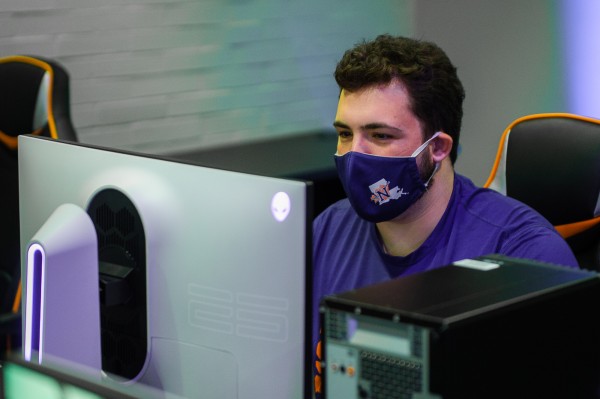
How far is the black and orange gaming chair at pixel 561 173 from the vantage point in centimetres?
201

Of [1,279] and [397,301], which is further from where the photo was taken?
[1,279]

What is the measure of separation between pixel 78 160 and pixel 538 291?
0.70 metres

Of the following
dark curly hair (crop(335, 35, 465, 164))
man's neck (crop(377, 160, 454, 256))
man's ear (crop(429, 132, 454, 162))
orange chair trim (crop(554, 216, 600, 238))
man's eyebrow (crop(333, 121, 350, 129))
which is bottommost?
orange chair trim (crop(554, 216, 600, 238))

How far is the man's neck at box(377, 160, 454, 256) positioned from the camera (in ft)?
6.03

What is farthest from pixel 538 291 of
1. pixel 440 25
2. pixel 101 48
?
pixel 440 25

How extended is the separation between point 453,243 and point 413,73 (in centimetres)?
32

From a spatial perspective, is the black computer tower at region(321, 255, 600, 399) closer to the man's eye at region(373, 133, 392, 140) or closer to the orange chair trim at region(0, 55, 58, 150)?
the man's eye at region(373, 133, 392, 140)

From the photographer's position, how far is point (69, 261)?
134cm

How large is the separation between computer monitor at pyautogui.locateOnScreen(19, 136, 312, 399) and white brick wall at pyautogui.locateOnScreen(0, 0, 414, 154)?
2.07 m

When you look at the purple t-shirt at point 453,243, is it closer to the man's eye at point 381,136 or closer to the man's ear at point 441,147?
the man's ear at point 441,147

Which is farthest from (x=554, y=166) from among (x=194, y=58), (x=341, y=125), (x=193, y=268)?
(x=194, y=58)

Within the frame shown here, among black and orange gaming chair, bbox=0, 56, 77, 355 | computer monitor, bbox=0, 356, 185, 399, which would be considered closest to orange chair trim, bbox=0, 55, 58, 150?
black and orange gaming chair, bbox=0, 56, 77, 355

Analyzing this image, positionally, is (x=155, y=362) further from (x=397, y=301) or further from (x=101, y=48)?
(x=101, y=48)

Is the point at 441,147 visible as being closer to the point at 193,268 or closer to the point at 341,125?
the point at 341,125
